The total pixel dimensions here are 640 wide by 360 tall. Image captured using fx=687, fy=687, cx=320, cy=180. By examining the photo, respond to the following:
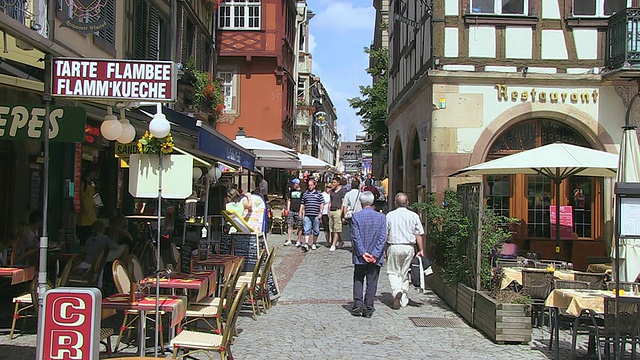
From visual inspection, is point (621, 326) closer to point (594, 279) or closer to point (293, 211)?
point (594, 279)

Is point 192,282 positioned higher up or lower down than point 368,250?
lower down

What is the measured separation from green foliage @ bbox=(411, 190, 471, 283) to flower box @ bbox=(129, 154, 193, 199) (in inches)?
171

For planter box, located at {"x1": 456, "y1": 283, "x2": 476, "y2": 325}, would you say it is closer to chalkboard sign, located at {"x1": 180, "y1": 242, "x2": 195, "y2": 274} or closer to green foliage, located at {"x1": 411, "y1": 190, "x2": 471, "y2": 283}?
green foliage, located at {"x1": 411, "y1": 190, "x2": 471, "y2": 283}

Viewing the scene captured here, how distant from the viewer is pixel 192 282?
7.38m

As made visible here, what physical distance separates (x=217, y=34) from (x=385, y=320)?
787 inches

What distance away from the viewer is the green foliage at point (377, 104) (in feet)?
107

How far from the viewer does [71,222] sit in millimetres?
12281

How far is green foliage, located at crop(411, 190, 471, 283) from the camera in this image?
9.70 metres

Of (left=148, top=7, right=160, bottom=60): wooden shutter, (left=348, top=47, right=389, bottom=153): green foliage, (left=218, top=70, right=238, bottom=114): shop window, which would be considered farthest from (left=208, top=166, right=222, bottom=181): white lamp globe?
(left=348, top=47, right=389, bottom=153): green foliage

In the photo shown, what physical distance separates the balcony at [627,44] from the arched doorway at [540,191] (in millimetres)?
1599

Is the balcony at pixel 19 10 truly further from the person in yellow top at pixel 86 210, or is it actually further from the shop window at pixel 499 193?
the shop window at pixel 499 193

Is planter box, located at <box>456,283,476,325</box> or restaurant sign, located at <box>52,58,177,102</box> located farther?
planter box, located at <box>456,283,476,325</box>

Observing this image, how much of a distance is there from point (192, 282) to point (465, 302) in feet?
12.5

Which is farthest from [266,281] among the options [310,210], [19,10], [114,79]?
[310,210]
